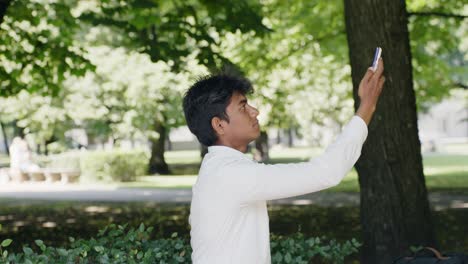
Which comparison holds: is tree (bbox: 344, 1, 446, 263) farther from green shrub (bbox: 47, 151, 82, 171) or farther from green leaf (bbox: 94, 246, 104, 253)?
green shrub (bbox: 47, 151, 82, 171)

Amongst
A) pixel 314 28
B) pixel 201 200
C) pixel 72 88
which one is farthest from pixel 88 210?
pixel 72 88

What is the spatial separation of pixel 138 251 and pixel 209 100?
1.85m

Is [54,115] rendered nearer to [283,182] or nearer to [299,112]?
[299,112]

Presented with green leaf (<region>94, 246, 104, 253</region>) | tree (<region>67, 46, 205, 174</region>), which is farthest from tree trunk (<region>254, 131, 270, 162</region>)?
green leaf (<region>94, 246, 104, 253</region>)

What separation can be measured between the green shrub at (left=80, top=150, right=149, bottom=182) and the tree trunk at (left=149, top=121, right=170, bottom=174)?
4165mm

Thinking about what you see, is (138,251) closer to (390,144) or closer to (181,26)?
(390,144)

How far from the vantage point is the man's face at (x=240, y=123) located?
2.89 metres

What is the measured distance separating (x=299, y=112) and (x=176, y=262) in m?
37.3

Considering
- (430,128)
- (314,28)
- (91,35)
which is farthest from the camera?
(430,128)

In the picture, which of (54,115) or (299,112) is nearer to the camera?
(54,115)

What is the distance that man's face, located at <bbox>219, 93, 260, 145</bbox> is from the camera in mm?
2895

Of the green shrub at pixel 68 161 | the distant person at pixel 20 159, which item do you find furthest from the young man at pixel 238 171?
the distant person at pixel 20 159

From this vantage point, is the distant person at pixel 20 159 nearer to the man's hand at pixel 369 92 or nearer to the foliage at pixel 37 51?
the foliage at pixel 37 51

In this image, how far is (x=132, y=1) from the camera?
38.2 feet
